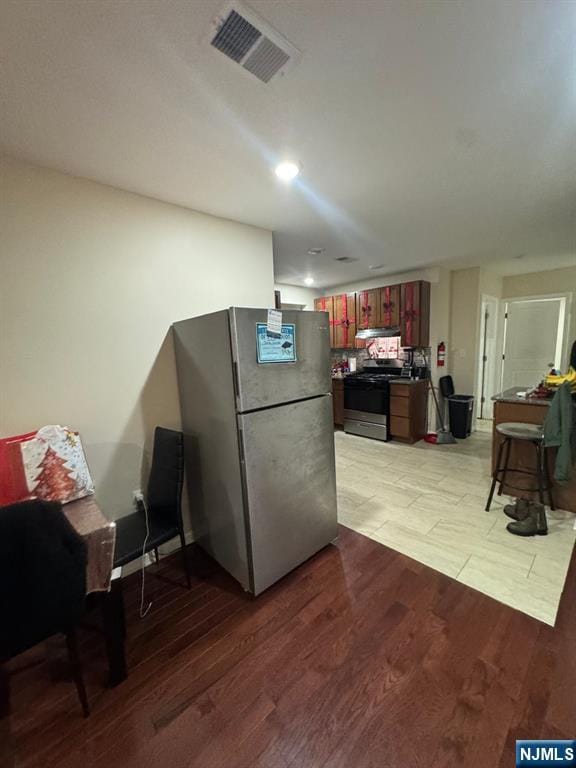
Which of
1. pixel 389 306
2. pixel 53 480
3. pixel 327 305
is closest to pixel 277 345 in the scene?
pixel 53 480

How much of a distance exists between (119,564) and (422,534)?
6.85ft

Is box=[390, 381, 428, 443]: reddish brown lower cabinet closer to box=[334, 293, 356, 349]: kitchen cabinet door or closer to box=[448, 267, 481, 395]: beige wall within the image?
box=[448, 267, 481, 395]: beige wall

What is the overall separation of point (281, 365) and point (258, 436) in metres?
0.44

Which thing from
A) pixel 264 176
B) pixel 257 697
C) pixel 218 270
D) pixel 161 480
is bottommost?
pixel 257 697

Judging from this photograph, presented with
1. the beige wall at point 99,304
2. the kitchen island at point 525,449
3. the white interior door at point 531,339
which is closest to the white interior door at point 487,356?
the white interior door at point 531,339

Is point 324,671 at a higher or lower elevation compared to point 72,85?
lower

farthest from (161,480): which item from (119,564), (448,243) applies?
(448,243)

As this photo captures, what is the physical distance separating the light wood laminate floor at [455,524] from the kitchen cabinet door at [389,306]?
6.60 ft

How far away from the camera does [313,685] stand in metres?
1.36

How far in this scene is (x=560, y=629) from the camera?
1558 millimetres

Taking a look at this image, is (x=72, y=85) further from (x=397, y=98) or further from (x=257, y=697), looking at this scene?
(x=257, y=697)

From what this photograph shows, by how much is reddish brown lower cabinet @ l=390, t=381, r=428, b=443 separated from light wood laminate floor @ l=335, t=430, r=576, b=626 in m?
0.44

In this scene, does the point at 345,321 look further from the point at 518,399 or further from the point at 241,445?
the point at 241,445

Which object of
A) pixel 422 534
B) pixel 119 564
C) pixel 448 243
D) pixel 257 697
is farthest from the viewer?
pixel 448 243
